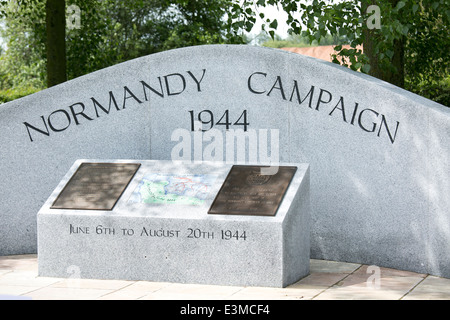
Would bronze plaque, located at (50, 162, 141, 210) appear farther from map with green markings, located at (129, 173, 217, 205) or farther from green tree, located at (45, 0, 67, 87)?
green tree, located at (45, 0, 67, 87)

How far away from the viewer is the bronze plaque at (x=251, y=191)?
6426 mm

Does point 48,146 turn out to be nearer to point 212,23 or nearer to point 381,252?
point 381,252

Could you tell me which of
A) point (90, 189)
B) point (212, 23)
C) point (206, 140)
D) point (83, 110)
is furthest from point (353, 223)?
point (212, 23)

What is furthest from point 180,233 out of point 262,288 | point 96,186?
point 96,186

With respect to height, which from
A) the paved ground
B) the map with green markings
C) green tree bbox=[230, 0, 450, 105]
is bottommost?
the paved ground

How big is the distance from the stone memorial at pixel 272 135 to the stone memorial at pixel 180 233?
79 centimetres

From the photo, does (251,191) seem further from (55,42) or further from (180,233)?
(55,42)

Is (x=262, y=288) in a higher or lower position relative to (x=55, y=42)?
lower

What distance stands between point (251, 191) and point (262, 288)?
0.98m

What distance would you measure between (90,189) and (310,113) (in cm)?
252

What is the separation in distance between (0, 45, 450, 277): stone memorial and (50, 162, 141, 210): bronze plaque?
0.77 meters

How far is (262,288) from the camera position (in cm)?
622

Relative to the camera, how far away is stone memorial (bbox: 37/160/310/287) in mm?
6281

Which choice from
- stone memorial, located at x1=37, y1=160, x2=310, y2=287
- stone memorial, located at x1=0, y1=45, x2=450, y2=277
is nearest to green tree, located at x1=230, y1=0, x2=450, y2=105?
stone memorial, located at x1=0, y1=45, x2=450, y2=277
